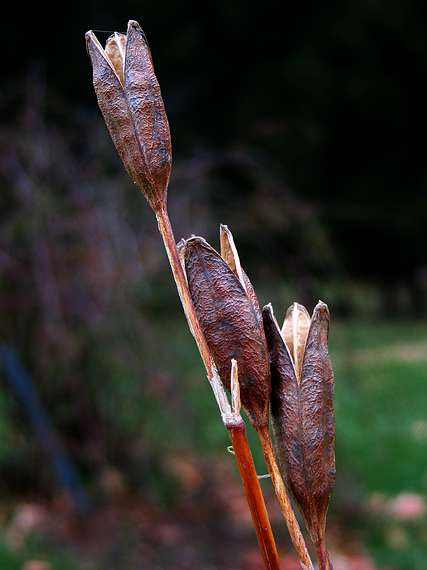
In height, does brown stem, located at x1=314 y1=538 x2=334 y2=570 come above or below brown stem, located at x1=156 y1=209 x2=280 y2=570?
below

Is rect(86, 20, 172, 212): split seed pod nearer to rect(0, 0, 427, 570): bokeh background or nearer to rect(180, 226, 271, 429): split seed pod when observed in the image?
rect(180, 226, 271, 429): split seed pod

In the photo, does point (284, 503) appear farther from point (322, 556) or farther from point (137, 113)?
point (137, 113)
